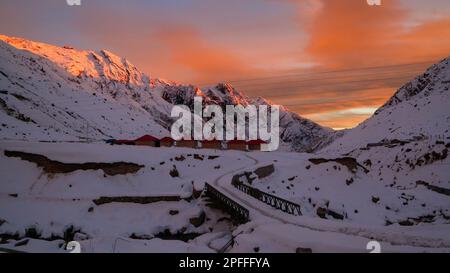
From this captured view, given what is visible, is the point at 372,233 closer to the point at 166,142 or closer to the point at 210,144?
the point at 166,142

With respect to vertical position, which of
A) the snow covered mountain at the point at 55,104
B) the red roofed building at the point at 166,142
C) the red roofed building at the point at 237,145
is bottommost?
the red roofed building at the point at 237,145

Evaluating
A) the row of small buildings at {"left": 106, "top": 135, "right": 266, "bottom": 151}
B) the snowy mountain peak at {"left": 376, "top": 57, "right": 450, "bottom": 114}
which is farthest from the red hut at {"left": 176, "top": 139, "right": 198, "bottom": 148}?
the snowy mountain peak at {"left": 376, "top": 57, "right": 450, "bottom": 114}

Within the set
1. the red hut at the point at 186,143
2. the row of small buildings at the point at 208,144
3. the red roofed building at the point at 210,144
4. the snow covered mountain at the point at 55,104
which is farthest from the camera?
the snow covered mountain at the point at 55,104

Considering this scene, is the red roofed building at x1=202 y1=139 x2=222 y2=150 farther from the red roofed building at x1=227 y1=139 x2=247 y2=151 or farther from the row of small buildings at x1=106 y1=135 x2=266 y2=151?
the red roofed building at x1=227 y1=139 x2=247 y2=151

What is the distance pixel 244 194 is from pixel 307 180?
1634 centimetres

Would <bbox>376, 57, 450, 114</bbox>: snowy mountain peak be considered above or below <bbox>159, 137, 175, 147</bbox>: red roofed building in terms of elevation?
above

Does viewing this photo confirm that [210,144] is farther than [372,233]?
Yes

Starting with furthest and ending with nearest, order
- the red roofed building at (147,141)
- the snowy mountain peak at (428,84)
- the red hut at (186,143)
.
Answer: the snowy mountain peak at (428,84), the red hut at (186,143), the red roofed building at (147,141)

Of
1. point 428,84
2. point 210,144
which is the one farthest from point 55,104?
point 428,84

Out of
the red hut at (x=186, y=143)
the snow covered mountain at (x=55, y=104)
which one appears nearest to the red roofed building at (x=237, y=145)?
the red hut at (x=186, y=143)

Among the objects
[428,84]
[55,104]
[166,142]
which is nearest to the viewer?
[166,142]

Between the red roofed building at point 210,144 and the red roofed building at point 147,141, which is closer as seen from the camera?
the red roofed building at point 147,141

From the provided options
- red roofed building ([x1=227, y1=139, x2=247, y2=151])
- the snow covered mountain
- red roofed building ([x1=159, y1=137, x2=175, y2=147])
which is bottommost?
red roofed building ([x1=227, y1=139, x2=247, y2=151])

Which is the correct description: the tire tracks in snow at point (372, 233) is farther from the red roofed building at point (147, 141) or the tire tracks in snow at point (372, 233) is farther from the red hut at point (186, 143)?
the red hut at point (186, 143)
